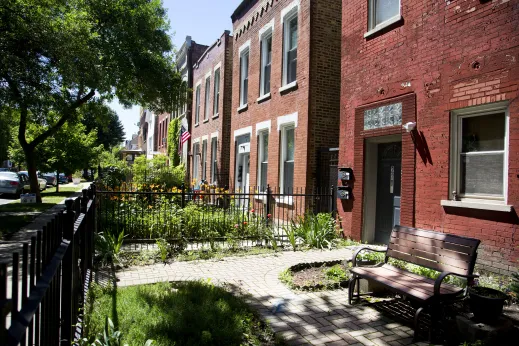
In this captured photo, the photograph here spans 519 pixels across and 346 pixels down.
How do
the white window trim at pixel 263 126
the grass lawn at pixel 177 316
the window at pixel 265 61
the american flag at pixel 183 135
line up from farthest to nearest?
the american flag at pixel 183 135
the window at pixel 265 61
the white window trim at pixel 263 126
the grass lawn at pixel 177 316

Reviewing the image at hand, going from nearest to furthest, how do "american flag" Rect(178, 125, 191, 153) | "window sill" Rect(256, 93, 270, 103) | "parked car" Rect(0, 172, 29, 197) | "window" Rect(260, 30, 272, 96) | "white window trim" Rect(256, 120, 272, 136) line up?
"white window trim" Rect(256, 120, 272, 136)
"window sill" Rect(256, 93, 270, 103)
"window" Rect(260, 30, 272, 96)
"parked car" Rect(0, 172, 29, 197)
"american flag" Rect(178, 125, 191, 153)

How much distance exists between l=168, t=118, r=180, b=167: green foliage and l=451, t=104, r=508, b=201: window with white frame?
21165mm

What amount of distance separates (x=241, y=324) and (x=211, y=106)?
16.3 meters

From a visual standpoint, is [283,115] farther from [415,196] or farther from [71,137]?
[71,137]

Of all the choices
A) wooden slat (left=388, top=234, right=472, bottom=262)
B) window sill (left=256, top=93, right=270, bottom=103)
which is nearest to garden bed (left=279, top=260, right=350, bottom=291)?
wooden slat (left=388, top=234, right=472, bottom=262)

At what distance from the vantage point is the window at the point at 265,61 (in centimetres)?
1370

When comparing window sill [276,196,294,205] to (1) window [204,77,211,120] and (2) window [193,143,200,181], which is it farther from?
(2) window [193,143,200,181]

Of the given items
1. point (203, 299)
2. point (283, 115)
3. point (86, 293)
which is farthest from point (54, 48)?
point (203, 299)

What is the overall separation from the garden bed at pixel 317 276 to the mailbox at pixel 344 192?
258 cm

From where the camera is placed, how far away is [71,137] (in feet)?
84.9

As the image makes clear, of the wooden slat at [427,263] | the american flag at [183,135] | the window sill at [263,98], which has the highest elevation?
the window sill at [263,98]

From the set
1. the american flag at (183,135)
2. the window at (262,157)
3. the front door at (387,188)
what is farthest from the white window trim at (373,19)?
the american flag at (183,135)

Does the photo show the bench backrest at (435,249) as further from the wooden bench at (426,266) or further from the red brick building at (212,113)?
the red brick building at (212,113)

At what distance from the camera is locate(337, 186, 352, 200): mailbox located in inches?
365
